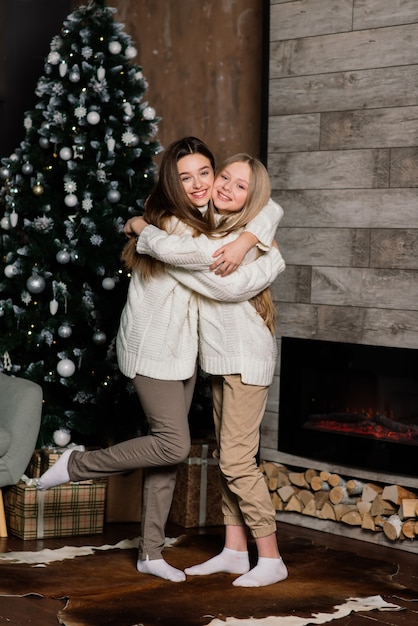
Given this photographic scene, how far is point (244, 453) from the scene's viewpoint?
3650 mm

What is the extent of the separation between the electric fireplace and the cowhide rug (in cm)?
51

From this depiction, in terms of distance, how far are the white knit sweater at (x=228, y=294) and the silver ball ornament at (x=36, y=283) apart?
3.40 feet

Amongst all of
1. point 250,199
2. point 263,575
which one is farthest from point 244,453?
point 250,199

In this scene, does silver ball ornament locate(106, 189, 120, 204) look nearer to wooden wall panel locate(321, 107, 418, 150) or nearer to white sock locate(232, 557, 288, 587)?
wooden wall panel locate(321, 107, 418, 150)

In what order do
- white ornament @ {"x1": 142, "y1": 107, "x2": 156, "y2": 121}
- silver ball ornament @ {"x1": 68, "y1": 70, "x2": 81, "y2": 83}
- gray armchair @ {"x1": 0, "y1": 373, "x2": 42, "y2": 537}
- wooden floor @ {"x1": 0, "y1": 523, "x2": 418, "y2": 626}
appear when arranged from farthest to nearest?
1. white ornament @ {"x1": 142, "y1": 107, "x2": 156, "y2": 121}
2. silver ball ornament @ {"x1": 68, "y1": 70, "x2": 81, "y2": 83}
3. gray armchair @ {"x1": 0, "y1": 373, "x2": 42, "y2": 537}
4. wooden floor @ {"x1": 0, "y1": 523, "x2": 418, "y2": 626}

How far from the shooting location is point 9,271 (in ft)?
14.9

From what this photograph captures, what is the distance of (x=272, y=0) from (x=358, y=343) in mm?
1689

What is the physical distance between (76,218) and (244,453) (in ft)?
4.83

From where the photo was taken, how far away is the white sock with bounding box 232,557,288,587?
3609 millimetres

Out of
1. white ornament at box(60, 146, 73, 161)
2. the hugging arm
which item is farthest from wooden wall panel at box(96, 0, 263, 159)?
the hugging arm

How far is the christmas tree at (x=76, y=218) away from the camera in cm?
450

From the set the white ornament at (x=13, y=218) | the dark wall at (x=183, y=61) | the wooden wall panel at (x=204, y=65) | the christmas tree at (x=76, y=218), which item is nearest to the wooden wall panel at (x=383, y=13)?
the dark wall at (x=183, y=61)

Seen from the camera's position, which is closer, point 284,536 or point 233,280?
point 233,280

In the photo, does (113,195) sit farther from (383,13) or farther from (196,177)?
(383,13)
